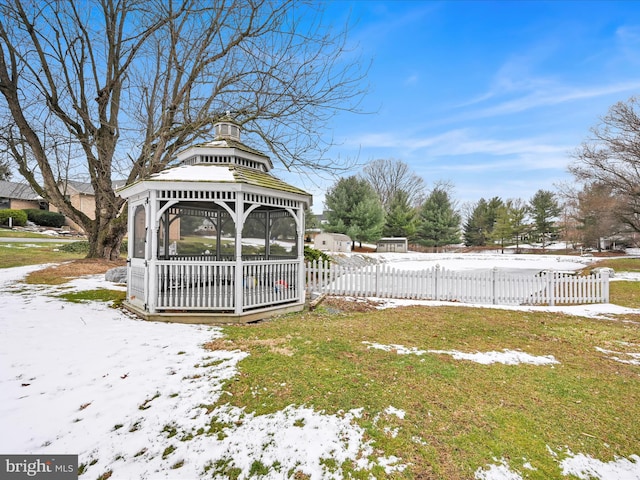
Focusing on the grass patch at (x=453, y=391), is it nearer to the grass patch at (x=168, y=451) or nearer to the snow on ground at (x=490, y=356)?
the snow on ground at (x=490, y=356)

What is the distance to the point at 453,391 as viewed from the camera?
364 centimetres

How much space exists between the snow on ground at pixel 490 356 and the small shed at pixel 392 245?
3210 cm

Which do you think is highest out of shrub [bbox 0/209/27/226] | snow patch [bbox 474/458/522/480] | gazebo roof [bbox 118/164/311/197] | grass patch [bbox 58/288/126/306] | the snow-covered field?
shrub [bbox 0/209/27/226]

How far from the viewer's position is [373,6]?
8.02 meters

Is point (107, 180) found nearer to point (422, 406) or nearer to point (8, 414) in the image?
point (8, 414)

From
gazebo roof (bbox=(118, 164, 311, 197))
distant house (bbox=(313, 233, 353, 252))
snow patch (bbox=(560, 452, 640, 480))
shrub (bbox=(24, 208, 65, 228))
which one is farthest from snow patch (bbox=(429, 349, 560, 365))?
shrub (bbox=(24, 208, 65, 228))

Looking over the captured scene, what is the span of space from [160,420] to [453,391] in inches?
131

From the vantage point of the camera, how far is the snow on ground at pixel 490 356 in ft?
15.6

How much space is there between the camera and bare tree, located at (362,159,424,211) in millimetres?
51000

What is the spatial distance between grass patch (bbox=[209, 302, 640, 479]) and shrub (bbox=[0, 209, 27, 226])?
40509 mm

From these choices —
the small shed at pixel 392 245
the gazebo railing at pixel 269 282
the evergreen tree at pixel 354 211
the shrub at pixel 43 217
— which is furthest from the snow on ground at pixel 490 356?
the shrub at pixel 43 217

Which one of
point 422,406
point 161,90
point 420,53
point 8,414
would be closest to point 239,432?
point 422,406

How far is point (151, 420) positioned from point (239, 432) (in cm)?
95

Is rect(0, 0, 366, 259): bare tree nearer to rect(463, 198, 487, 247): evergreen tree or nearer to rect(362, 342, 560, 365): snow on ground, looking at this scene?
rect(362, 342, 560, 365): snow on ground
